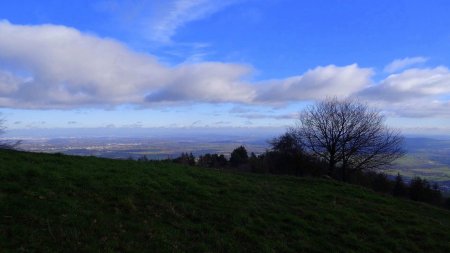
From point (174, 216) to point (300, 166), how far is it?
33.4 meters

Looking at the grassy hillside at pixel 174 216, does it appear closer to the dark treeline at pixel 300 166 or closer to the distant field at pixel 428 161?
the dark treeline at pixel 300 166

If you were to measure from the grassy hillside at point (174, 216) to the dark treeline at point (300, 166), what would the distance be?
81.6 ft

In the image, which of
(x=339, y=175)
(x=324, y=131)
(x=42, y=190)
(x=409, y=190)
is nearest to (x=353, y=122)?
(x=324, y=131)

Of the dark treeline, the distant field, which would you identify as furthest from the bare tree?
the distant field

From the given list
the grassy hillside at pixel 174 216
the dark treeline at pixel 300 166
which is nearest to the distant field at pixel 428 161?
the dark treeline at pixel 300 166

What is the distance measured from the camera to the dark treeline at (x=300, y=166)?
139ft

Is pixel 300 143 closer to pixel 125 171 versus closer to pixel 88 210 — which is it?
pixel 125 171

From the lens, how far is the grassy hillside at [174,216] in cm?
854

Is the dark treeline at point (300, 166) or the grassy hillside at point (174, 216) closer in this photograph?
the grassy hillside at point (174, 216)

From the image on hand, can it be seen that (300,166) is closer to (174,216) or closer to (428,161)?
(174,216)

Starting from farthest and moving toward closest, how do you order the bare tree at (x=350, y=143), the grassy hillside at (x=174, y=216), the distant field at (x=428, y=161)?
the distant field at (x=428, y=161) → the bare tree at (x=350, y=143) → the grassy hillside at (x=174, y=216)

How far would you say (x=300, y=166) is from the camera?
141 feet

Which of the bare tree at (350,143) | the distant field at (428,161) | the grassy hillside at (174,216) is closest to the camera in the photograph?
the grassy hillside at (174,216)

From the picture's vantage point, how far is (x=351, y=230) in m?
12.4
